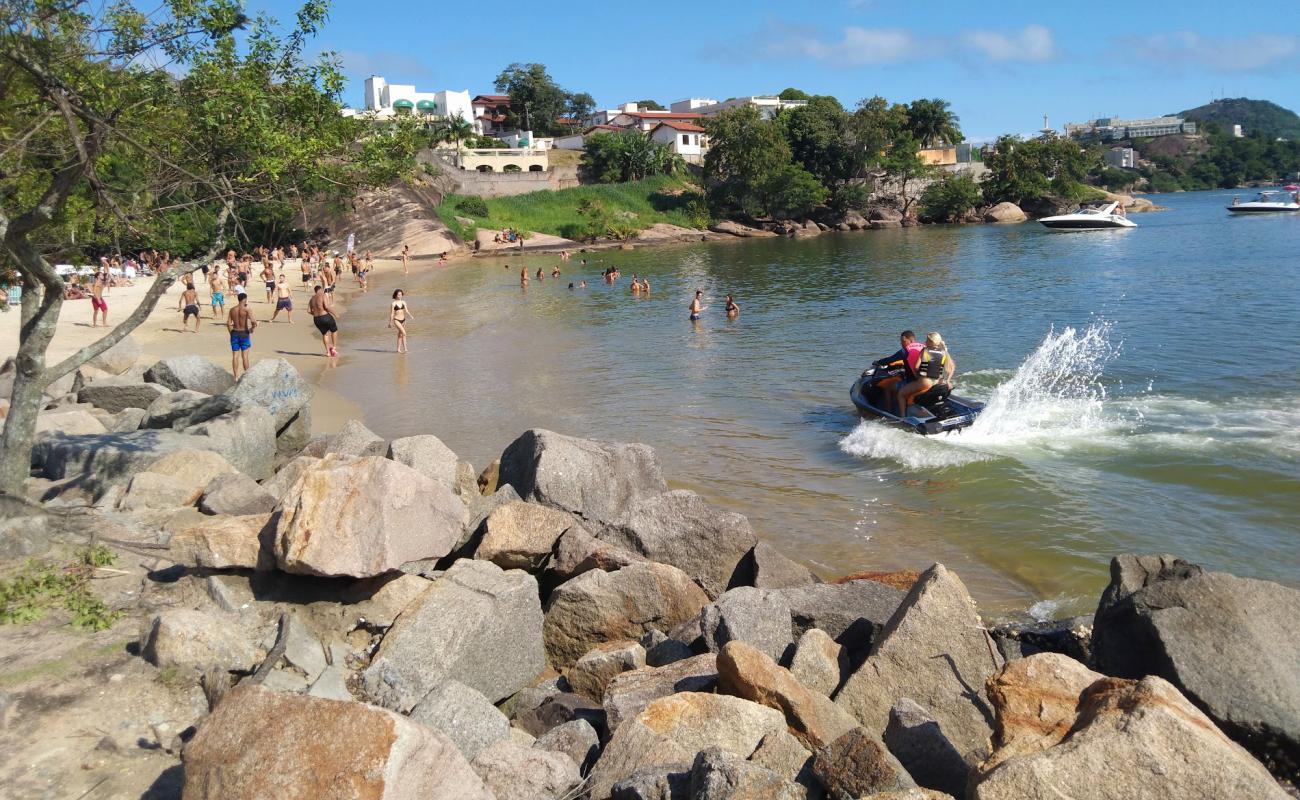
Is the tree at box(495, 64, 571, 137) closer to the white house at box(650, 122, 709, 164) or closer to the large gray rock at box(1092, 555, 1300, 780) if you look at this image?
the white house at box(650, 122, 709, 164)

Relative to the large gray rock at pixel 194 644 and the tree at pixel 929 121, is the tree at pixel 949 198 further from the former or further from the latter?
the large gray rock at pixel 194 644

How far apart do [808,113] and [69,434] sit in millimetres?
80122

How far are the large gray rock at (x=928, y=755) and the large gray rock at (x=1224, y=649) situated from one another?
4.68 ft

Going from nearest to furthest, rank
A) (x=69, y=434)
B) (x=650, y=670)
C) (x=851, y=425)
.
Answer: (x=650, y=670), (x=69, y=434), (x=851, y=425)

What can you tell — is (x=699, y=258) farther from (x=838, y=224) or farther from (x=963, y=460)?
(x=963, y=460)

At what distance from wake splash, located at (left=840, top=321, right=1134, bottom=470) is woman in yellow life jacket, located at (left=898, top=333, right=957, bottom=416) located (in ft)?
2.10

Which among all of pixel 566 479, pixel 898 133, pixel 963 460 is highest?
pixel 898 133

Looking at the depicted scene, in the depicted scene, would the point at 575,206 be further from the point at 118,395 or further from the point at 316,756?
the point at 316,756

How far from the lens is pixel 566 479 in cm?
953

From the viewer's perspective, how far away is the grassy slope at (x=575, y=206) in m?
71.1

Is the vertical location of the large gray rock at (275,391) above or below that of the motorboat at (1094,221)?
below

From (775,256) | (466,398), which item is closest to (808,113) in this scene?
(775,256)

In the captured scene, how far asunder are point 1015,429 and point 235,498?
37.7 ft

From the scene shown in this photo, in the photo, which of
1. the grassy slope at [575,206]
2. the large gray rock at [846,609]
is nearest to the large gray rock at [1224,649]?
the large gray rock at [846,609]
